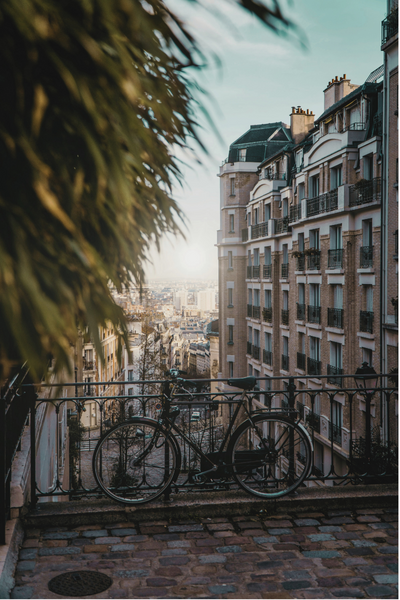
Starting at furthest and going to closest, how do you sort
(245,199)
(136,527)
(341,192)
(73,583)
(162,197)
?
(245,199) → (341,192) → (136,527) → (73,583) → (162,197)

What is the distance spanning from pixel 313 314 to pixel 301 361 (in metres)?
3.04

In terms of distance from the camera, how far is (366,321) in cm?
2148

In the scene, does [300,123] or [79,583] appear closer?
[79,583]

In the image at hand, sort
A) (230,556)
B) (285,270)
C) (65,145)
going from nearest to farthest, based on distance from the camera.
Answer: (65,145) < (230,556) < (285,270)

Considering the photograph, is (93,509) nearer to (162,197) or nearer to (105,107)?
(162,197)

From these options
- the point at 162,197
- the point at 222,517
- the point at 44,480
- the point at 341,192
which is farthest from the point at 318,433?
the point at 162,197

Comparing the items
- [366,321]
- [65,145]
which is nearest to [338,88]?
[366,321]

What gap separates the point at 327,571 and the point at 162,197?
2.55m

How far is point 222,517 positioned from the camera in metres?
3.92

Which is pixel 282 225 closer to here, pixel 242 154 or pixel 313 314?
pixel 313 314

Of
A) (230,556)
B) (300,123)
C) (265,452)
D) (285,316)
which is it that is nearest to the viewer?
(230,556)

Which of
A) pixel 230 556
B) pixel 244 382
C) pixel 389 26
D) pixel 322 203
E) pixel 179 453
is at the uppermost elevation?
pixel 389 26

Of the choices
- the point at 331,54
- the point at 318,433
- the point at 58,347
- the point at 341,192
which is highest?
the point at 341,192

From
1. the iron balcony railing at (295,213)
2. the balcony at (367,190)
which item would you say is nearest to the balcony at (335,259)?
the balcony at (367,190)
